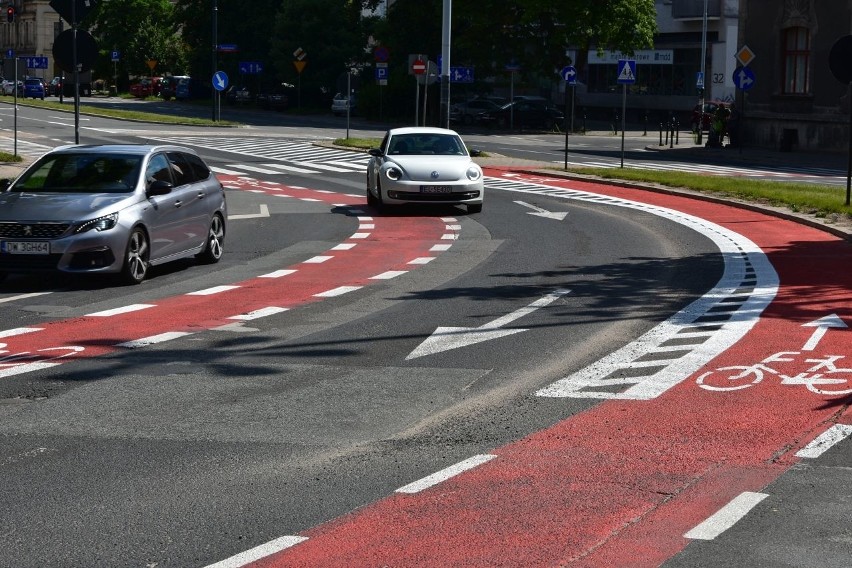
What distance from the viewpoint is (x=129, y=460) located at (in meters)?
7.50

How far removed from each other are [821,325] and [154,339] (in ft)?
18.3

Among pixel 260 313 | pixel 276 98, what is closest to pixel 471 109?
pixel 276 98

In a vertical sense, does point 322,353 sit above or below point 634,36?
below

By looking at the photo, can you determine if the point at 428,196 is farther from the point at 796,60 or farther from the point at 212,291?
the point at 796,60

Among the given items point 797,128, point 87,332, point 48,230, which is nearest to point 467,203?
point 48,230

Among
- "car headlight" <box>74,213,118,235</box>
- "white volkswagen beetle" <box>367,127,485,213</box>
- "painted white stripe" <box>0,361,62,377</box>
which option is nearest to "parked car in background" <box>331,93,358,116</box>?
"white volkswagen beetle" <box>367,127,485,213</box>

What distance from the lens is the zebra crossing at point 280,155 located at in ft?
131

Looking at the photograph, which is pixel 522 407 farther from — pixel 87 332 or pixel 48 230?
pixel 48 230

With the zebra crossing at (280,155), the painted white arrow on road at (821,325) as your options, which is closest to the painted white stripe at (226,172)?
the zebra crossing at (280,155)

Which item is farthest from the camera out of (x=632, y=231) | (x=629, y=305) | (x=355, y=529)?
(x=632, y=231)

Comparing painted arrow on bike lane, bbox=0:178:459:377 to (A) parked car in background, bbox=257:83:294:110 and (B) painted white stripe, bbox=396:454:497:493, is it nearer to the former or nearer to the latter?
(B) painted white stripe, bbox=396:454:497:493

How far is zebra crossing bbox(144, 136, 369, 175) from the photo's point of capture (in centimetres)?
3981

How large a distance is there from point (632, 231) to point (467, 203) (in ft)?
13.2

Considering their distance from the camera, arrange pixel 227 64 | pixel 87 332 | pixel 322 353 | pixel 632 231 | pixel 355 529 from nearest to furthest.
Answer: pixel 355 529 < pixel 322 353 < pixel 87 332 < pixel 632 231 < pixel 227 64
